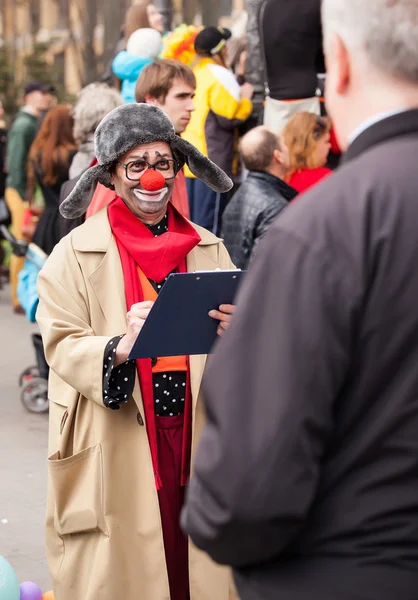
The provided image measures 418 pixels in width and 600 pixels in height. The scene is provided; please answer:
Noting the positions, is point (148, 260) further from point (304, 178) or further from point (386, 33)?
point (304, 178)

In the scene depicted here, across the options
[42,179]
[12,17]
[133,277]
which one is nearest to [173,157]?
[133,277]

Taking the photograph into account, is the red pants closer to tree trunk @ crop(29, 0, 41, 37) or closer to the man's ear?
the man's ear

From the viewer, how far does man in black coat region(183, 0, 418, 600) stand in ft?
5.27

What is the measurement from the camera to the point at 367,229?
5.28 ft

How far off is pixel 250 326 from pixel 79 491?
201cm

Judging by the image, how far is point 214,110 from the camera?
8195 millimetres

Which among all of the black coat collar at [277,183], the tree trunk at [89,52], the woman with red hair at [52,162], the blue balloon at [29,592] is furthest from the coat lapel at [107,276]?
the tree trunk at [89,52]

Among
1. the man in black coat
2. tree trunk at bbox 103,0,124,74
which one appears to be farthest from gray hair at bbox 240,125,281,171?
tree trunk at bbox 103,0,124,74

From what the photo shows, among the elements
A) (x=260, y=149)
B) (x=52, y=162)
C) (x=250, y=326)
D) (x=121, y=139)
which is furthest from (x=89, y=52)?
(x=250, y=326)

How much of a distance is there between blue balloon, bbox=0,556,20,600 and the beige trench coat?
0.48 meters

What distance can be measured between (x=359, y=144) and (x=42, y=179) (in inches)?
264

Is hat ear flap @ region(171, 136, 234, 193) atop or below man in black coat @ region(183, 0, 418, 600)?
below

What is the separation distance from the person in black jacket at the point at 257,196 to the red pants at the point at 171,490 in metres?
2.93

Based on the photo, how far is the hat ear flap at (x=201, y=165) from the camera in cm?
374
